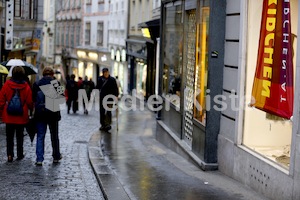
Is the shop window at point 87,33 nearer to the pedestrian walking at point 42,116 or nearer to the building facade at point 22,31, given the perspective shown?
the building facade at point 22,31

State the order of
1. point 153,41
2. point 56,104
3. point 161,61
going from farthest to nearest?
point 153,41
point 161,61
point 56,104

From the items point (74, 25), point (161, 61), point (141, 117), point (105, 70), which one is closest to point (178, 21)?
point (161, 61)

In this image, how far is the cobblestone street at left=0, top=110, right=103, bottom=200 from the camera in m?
9.94

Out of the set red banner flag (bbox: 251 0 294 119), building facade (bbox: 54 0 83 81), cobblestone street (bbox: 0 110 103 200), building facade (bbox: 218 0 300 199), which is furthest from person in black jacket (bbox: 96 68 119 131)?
building facade (bbox: 54 0 83 81)

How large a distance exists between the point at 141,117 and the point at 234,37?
49.8ft

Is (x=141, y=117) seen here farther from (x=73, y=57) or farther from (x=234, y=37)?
(x=73, y=57)

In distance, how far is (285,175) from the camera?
8.70 metres

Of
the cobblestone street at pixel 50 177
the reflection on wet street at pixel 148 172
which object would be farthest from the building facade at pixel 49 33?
the cobblestone street at pixel 50 177

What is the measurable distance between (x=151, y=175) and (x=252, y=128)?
183cm

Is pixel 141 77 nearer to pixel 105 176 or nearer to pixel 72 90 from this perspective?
pixel 72 90

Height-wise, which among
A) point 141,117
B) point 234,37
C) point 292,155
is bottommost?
point 141,117

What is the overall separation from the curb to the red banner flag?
2.23 metres

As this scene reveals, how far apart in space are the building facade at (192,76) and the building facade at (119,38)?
2572 cm

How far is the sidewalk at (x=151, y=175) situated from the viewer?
9727 millimetres
